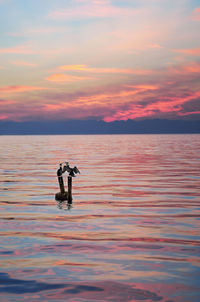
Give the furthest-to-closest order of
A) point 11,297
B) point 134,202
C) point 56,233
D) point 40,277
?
point 134,202
point 56,233
point 40,277
point 11,297

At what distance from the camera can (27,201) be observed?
2278 centimetres

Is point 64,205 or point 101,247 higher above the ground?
point 64,205

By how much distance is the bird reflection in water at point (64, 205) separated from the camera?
66.5 feet

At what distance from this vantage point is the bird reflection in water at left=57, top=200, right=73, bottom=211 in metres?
20.3

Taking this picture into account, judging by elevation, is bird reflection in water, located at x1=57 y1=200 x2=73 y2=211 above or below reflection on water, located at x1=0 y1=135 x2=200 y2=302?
above

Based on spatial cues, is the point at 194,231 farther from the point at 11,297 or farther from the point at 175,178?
the point at 175,178

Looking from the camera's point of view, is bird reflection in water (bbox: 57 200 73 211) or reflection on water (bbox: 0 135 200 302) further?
bird reflection in water (bbox: 57 200 73 211)

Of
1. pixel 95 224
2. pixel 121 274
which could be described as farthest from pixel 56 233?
pixel 121 274

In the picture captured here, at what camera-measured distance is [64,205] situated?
21.2 metres

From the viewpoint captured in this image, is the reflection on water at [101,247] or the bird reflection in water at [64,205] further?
the bird reflection in water at [64,205]

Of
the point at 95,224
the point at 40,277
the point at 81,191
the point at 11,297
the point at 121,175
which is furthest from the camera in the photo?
the point at 121,175

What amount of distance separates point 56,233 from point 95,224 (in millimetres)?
2205

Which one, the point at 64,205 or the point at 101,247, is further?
the point at 64,205

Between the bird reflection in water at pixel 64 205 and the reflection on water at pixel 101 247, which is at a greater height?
the bird reflection in water at pixel 64 205
